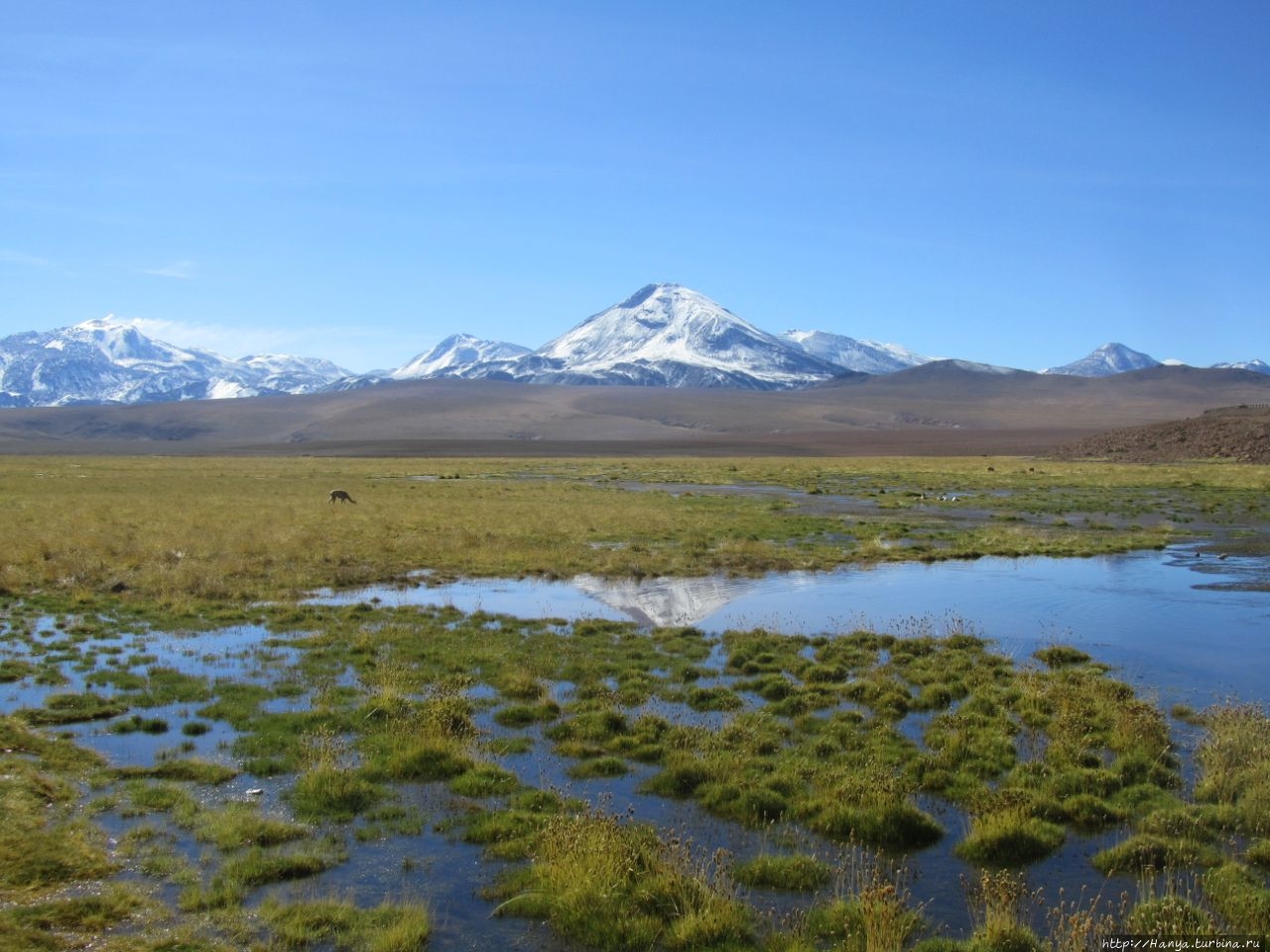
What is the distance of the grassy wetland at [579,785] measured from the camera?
8.51 m

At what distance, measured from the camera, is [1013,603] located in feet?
80.3

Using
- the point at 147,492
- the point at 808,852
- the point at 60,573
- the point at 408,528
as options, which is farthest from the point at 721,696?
the point at 147,492

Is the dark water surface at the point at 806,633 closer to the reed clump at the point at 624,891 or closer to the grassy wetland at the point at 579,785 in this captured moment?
the grassy wetland at the point at 579,785

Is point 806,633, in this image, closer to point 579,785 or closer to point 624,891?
point 579,785

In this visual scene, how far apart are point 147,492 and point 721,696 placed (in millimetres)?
48767

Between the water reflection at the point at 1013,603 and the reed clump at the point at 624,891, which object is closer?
the reed clump at the point at 624,891

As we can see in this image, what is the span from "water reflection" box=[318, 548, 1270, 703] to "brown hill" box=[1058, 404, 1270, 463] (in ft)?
235

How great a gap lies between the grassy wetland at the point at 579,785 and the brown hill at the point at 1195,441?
88177mm

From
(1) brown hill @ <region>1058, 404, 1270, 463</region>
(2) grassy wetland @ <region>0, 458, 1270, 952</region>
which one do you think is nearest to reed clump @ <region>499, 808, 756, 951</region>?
(2) grassy wetland @ <region>0, 458, 1270, 952</region>

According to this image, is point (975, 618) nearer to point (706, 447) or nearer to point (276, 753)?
point (276, 753)

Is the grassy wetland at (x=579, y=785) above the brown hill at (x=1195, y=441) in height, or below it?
below

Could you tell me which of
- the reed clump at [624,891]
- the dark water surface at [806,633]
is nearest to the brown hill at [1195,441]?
the dark water surface at [806,633]

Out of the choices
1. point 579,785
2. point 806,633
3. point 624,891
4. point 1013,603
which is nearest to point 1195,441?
point 1013,603

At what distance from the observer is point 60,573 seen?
87.7 feet
